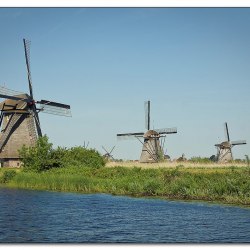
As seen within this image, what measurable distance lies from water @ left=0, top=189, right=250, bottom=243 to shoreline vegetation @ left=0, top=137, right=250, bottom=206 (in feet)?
5.01

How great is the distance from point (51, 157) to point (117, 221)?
19433mm

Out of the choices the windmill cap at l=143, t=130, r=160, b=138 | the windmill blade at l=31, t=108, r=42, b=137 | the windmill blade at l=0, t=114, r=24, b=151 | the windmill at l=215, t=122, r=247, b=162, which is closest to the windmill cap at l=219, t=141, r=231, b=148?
the windmill at l=215, t=122, r=247, b=162

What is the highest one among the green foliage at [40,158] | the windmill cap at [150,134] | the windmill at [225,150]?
the windmill cap at [150,134]

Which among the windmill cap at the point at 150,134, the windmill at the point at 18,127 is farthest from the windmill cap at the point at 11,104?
the windmill cap at the point at 150,134

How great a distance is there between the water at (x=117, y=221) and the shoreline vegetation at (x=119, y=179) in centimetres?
153

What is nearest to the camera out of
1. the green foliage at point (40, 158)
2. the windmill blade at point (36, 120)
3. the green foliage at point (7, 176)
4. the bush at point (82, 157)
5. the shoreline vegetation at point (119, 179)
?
the shoreline vegetation at point (119, 179)

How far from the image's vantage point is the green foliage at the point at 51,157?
34.7m

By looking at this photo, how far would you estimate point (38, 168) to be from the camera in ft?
112

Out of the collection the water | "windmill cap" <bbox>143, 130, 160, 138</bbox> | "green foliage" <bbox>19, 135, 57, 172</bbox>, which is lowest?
the water

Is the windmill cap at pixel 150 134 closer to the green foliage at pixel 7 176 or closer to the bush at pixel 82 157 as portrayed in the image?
the bush at pixel 82 157

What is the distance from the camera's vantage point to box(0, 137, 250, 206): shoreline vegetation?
2228 cm

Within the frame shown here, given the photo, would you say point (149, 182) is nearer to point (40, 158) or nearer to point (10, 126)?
point (40, 158)

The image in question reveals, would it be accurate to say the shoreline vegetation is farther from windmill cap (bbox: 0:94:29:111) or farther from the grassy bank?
windmill cap (bbox: 0:94:29:111)
